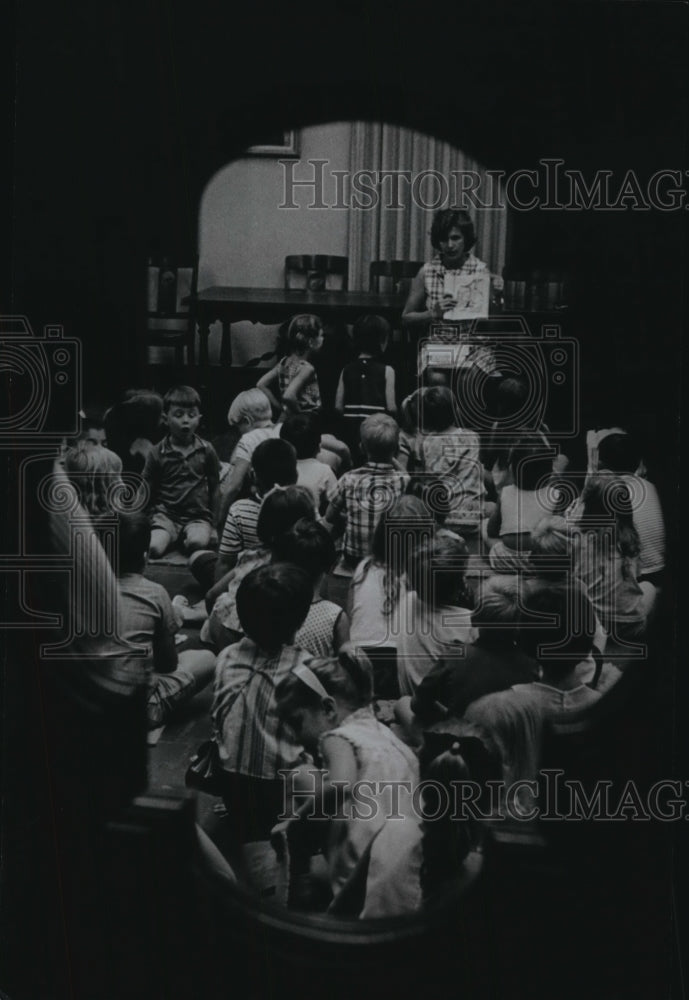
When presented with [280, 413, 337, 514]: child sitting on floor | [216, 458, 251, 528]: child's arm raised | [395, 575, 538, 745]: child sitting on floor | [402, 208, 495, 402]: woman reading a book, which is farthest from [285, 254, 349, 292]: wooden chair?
[395, 575, 538, 745]: child sitting on floor

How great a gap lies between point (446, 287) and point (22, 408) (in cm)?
92

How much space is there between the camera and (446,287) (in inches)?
108

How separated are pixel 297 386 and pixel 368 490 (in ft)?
0.87

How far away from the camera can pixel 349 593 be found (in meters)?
2.77

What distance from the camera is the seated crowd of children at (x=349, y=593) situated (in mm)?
2764

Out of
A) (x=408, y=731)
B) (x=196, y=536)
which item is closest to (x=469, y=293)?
(x=196, y=536)

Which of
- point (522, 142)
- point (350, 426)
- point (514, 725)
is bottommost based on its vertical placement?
point (514, 725)

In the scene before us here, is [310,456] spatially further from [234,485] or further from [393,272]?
[393,272]

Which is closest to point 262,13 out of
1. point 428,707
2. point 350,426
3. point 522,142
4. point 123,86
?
point 123,86

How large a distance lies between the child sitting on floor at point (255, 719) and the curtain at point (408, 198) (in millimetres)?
705

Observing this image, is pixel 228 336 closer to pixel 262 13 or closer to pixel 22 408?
pixel 22 408

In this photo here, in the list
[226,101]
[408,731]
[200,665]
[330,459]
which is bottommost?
[408,731]

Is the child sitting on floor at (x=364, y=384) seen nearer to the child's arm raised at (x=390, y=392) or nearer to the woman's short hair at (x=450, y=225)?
the child's arm raised at (x=390, y=392)

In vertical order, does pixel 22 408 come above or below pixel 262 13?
below
